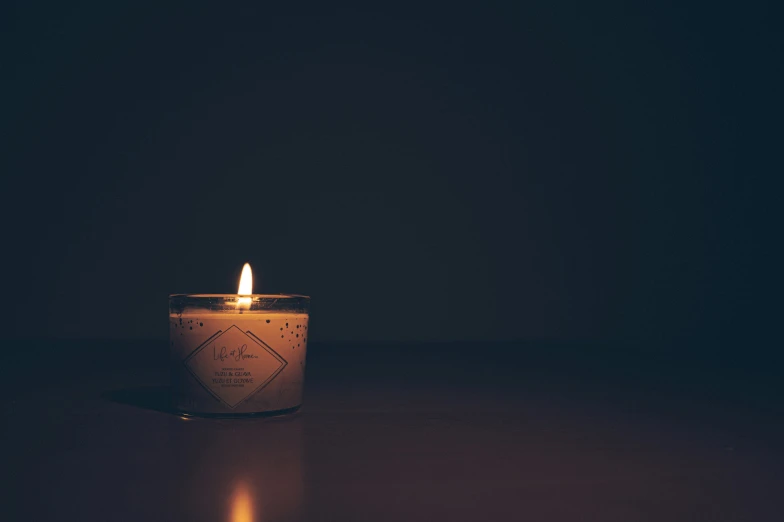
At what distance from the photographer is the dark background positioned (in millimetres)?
1577

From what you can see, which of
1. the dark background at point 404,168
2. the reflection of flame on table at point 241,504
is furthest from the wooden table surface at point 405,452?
the dark background at point 404,168

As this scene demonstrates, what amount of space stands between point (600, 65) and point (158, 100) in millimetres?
951

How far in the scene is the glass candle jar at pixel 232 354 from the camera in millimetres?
630

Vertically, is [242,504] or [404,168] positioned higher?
[404,168]

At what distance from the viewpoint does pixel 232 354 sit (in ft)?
2.07

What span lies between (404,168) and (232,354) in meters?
1.05

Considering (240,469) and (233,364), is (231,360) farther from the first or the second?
(240,469)

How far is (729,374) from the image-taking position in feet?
3.63

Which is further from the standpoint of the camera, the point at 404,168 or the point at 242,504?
the point at 404,168

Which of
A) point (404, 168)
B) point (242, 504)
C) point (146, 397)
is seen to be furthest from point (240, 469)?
point (404, 168)

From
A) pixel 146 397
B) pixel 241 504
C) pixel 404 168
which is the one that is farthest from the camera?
pixel 404 168

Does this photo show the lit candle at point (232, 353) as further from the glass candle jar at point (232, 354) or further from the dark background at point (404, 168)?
the dark background at point (404, 168)

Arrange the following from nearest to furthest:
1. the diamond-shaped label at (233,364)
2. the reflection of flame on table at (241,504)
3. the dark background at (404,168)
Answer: the reflection of flame on table at (241,504) < the diamond-shaped label at (233,364) < the dark background at (404,168)

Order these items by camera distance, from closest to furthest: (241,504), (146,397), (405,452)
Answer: (241,504) → (405,452) → (146,397)
